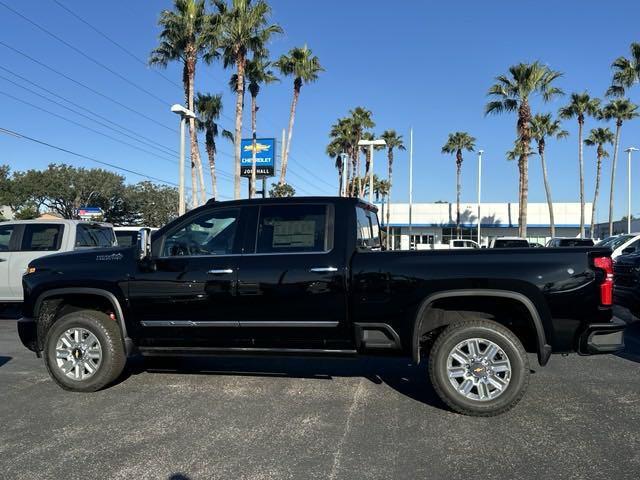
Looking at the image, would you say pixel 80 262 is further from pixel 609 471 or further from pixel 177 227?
pixel 609 471

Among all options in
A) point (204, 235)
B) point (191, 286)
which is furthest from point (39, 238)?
point (191, 286)

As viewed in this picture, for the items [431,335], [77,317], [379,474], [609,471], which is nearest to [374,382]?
[431,335]

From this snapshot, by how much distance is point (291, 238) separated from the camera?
17.9 ft

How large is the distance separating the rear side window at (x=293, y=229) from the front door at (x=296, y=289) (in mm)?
10

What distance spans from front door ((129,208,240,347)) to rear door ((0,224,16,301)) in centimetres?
595

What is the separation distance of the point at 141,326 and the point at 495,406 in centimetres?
359

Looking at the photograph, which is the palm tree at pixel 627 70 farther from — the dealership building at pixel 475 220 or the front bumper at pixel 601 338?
the front bumper at pixel 601 338

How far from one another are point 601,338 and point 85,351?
514cm

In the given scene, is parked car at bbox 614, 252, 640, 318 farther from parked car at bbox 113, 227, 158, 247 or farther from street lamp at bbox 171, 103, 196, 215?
street lamp at bbox 171, 103, 196, 215

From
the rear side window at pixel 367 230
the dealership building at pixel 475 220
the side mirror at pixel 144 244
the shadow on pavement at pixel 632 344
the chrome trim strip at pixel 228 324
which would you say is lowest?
the shadow on pavement at pixel 632 344

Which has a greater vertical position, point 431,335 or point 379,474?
point 431,335

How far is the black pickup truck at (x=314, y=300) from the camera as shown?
15.7ft

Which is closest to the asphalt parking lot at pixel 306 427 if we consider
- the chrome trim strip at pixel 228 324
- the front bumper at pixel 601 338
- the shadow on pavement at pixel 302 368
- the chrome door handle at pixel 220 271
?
the shadow on pavement at pixel 302 368

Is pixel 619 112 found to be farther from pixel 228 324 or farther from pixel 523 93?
pixel 228 324
